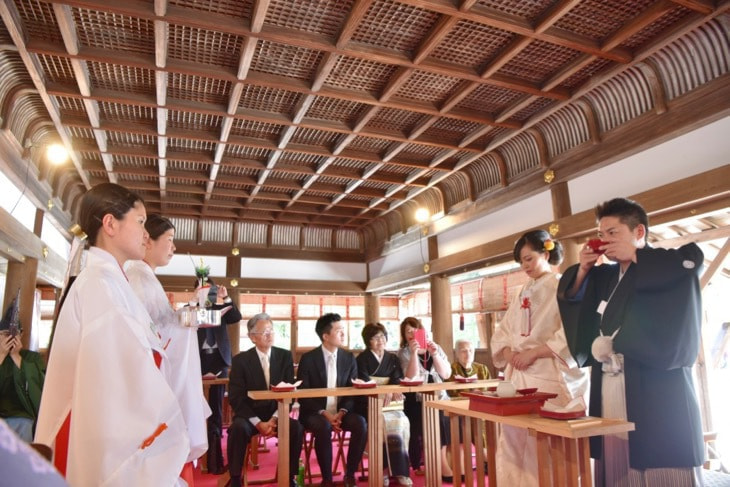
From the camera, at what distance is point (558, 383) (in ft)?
9.20

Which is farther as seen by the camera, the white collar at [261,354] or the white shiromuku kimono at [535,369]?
the white collar at [261,354]

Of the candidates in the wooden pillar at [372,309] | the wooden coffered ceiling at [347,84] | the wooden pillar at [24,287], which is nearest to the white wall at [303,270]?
the wooden pillar at [372,309]

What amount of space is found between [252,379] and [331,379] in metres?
0.74

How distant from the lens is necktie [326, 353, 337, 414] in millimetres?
4613

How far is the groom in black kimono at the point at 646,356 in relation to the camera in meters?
1.97

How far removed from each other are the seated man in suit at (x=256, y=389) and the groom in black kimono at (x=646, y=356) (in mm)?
2665

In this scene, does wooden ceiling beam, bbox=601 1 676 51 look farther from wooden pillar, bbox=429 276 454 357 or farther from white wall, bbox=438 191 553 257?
wooden pillar, bbox=429 276 454 357

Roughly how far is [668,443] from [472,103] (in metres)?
3.71

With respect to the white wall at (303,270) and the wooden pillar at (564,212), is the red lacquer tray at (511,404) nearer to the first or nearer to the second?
the wooden pillar at (564,212)

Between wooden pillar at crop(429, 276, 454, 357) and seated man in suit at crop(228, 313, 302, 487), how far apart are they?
327 centimetres

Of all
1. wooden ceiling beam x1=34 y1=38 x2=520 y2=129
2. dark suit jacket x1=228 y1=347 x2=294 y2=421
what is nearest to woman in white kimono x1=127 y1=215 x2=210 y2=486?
wooden ceiling beam x1=34 y1=38 x2=520 y2=129

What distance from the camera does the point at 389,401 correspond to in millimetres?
5004

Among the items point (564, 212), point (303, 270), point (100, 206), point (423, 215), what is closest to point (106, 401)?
point (100, 206)

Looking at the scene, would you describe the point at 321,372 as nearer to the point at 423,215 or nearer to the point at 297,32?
the point at 297,32
